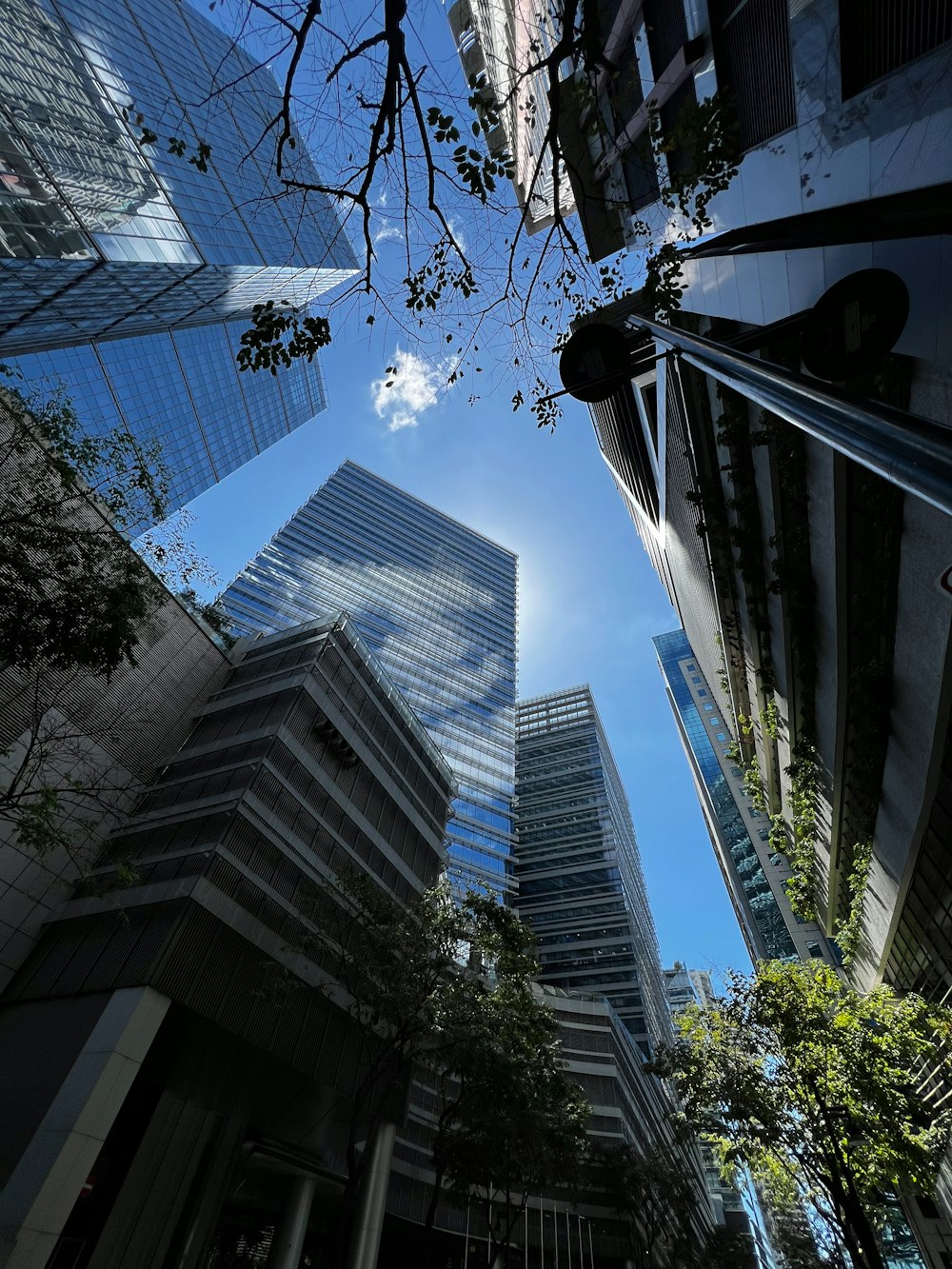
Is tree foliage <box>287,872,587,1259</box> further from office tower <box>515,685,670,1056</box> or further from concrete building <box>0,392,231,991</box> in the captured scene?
office tower <box>515,685,670,1056</box>

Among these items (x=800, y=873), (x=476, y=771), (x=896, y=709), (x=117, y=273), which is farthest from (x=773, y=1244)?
(x=117, y=273)

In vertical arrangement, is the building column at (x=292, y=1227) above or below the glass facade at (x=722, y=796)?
below

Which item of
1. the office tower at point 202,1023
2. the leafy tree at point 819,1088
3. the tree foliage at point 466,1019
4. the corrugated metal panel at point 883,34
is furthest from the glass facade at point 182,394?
the leafy tree at point 819,1088

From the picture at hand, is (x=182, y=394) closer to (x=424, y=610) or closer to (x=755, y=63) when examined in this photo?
(x=424, y=610)

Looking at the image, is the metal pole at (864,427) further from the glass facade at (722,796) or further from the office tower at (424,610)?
the glass facade at (722,796)

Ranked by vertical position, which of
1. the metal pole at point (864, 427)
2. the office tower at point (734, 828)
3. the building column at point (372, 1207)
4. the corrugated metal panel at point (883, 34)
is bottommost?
the metal pole at point (864, 427)

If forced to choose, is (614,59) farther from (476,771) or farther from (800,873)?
(476,771)

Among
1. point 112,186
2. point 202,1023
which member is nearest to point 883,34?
point 202,1023

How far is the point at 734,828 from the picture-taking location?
281ft

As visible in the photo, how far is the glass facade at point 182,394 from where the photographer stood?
46281 millimetres

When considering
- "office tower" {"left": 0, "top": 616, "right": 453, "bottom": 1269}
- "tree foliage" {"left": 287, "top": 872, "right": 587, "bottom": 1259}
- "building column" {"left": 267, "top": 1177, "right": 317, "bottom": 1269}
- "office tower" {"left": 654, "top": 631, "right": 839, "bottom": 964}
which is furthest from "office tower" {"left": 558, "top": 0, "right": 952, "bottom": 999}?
"office tower" {"left": 654, "top": 631, "right": 839, "bottom": 964}

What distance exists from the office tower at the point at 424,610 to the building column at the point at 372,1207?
35623 mm

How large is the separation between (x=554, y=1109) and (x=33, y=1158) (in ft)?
42.9

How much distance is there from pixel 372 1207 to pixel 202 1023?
9677 millimetres
